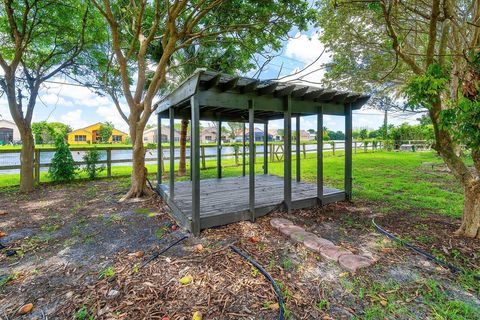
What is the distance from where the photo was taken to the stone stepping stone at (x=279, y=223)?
3698 mm

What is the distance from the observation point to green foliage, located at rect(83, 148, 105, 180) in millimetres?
7879

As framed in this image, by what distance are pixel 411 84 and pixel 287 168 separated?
226cm

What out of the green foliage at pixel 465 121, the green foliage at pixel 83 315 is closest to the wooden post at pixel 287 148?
the green foliage at pixel 465 121

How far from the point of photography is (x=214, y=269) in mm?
2541

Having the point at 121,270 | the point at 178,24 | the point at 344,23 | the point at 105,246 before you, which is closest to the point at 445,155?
the point at 121,270

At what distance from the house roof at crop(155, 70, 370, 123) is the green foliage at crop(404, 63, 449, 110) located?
1.73 m

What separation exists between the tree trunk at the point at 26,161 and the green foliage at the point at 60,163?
2.70ft

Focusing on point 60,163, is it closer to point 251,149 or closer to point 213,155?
point 213,155

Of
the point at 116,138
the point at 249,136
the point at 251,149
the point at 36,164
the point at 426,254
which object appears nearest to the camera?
the point at 426,254

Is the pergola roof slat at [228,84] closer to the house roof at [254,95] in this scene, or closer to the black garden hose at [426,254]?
the house roof at [254,95]

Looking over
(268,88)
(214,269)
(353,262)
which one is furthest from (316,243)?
(268,88)

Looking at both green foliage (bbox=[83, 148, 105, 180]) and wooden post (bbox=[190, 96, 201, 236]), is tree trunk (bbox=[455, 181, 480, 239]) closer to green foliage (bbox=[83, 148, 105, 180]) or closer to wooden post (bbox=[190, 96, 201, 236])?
wooden post (bbox=[190, 96, 201, 236])

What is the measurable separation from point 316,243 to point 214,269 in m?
1.39

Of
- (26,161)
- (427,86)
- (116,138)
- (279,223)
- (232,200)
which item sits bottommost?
(279,223)
